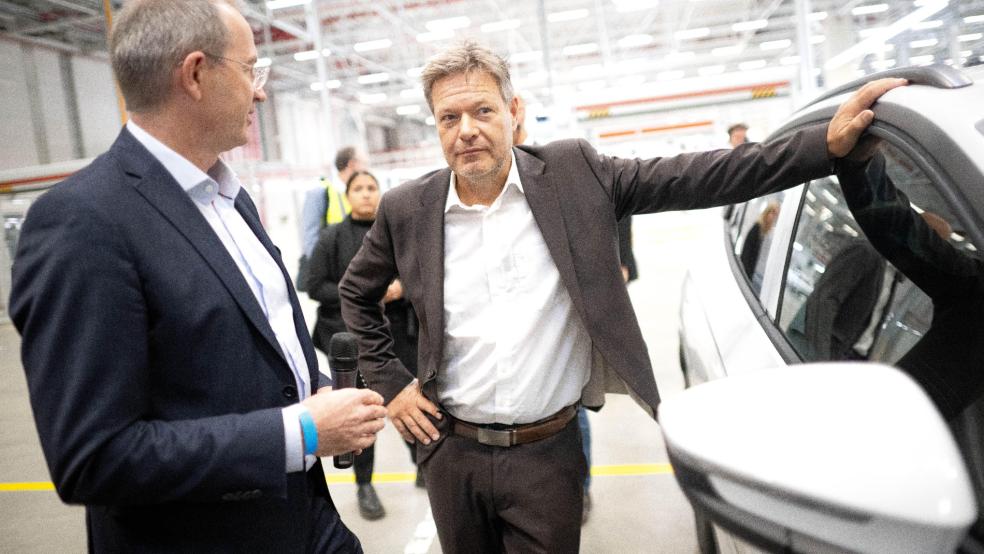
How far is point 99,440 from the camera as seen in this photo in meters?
0.93

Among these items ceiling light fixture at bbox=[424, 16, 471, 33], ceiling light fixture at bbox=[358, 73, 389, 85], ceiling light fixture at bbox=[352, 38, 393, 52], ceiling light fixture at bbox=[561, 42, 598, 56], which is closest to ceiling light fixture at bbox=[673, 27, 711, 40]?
ceiling light fixture at bbox=[561, 42, 598, 56]

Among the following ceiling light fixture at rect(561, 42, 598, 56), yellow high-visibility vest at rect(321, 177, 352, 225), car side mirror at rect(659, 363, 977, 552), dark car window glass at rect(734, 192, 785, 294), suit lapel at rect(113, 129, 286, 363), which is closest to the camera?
car side mirror at rect(659, 363, 977, 552)

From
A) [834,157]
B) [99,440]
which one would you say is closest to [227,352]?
Result: [99,440]

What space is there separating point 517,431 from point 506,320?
27cm

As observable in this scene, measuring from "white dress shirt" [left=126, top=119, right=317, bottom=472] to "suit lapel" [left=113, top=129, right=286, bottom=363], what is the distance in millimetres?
24

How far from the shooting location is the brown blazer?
4.98ft

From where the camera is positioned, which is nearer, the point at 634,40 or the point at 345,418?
the point at 345,418

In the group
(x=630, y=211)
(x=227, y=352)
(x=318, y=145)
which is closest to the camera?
(x=227, y=352)

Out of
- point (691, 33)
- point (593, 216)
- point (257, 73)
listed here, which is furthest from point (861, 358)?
point (691, 33)

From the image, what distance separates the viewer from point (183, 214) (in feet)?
3.61

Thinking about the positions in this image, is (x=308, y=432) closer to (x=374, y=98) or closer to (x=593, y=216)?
(x=593, y=216)

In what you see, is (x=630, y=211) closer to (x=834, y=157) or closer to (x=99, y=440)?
(x=834, y=157)

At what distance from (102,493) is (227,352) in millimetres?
258

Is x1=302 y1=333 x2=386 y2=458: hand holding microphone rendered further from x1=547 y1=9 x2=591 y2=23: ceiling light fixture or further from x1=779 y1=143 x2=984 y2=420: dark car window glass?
x1=547 y1=9 x2=591 y2=23: ceiling light fixture
